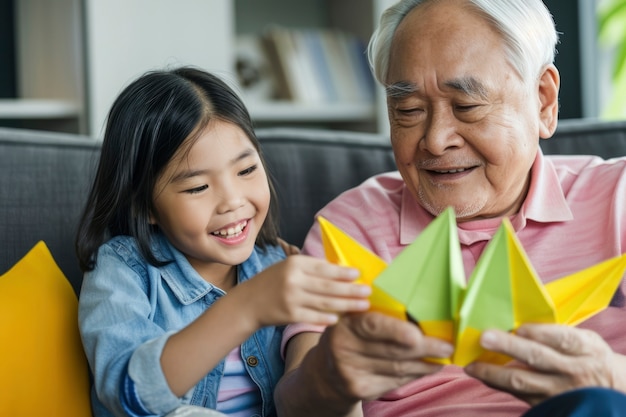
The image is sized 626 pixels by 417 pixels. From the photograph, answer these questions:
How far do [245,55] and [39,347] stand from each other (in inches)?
77.5

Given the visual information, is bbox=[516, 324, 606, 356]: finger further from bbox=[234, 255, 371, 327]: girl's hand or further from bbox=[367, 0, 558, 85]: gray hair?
bbox=[367, 0, 558, 85]: gray hair

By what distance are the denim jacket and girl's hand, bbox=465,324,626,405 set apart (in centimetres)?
36

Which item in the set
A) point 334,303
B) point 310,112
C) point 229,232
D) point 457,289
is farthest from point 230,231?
point 310,112

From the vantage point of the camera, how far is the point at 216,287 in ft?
5.15

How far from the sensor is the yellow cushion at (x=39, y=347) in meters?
1.45

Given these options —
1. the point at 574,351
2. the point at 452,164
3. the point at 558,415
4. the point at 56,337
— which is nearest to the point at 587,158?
the point at 452,164

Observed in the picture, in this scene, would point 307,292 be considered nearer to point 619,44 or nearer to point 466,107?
point 466,107

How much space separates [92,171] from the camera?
1.80 m

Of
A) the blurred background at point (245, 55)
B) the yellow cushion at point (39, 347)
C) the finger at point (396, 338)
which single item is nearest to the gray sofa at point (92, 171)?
the yellow cushion at point (39, 347)

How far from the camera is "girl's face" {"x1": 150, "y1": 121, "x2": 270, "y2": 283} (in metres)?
1.46

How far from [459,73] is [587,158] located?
15.8 inches

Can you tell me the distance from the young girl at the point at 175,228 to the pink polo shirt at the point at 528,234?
143mm

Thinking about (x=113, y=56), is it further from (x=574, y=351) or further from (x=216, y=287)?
(x=574, y=351)

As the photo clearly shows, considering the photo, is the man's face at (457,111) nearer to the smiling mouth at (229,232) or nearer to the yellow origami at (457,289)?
the smiling mouth at (229,232)
